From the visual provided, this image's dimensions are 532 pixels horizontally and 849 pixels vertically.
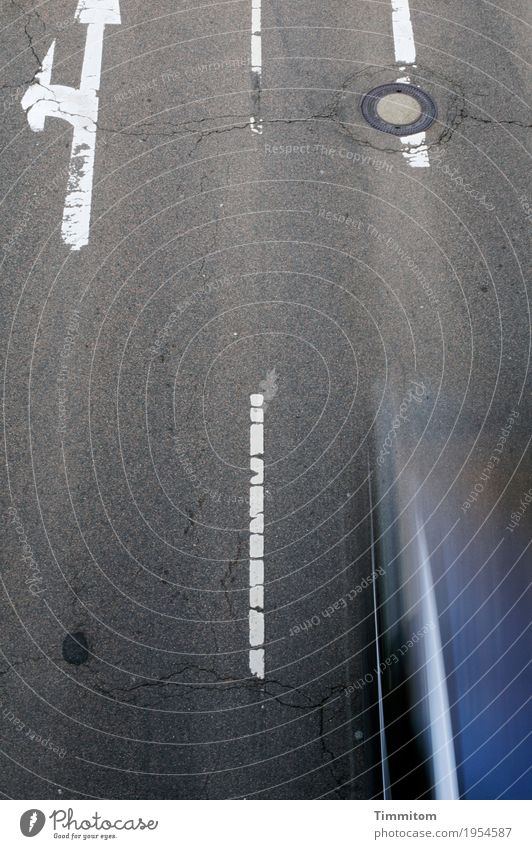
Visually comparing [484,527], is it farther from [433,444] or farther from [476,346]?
[476,346]

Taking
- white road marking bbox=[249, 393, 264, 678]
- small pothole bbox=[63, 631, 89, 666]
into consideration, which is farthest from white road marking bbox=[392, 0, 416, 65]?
small pothole bbox=[63, 631, 89, 666]

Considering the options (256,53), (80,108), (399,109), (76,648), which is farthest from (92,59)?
(76,648)

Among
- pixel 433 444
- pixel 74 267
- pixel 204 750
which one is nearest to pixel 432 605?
pixel 433 444

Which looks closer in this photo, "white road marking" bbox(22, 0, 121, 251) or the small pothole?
the small pothole

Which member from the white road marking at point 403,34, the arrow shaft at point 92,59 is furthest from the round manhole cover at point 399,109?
the arrow shaft at point 92,59

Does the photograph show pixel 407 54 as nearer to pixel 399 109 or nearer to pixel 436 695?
pixel 399 109

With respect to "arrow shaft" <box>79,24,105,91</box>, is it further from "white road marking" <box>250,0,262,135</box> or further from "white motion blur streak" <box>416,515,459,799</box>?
"white motion blur streak" <box>416,515,459,799</box>
